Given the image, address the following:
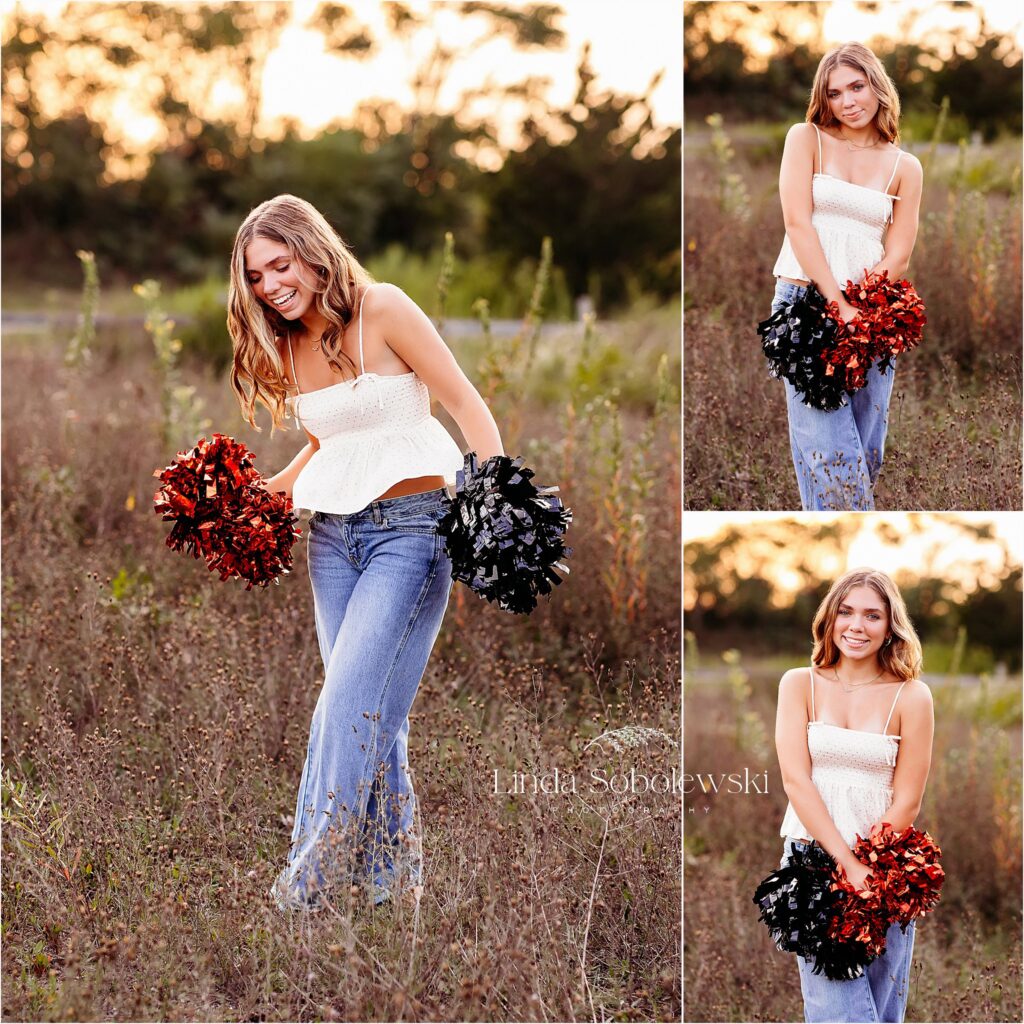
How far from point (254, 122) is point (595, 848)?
16212 millimetres

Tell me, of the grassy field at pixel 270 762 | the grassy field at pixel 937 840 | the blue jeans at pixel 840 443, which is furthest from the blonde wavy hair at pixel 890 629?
the grassy field at pixel 937 840

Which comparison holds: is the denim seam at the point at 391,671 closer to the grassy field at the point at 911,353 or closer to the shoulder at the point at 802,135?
the grassy field at the point at 911,353

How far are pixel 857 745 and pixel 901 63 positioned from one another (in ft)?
7.07

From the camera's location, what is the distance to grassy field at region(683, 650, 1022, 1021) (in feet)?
12.8

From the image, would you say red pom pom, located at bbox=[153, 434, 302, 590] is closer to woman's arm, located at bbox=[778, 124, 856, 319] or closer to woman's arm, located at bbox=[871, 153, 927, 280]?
woman's arm, located at bbox=[778, 124, 856, 319]

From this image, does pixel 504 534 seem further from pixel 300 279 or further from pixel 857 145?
→ pixel 857 145

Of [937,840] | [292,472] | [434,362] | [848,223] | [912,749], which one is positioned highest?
[848,223]

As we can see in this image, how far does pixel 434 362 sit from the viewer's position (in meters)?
2.98

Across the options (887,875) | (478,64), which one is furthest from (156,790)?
(478,64)

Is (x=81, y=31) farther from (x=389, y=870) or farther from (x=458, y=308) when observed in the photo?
(x=389, y=870)

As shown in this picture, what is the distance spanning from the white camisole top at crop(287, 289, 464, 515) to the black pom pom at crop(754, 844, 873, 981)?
136cm

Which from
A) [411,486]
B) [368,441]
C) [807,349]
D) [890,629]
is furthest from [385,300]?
[890,629]

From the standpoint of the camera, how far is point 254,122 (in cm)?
1745

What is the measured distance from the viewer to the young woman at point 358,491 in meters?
2.93
